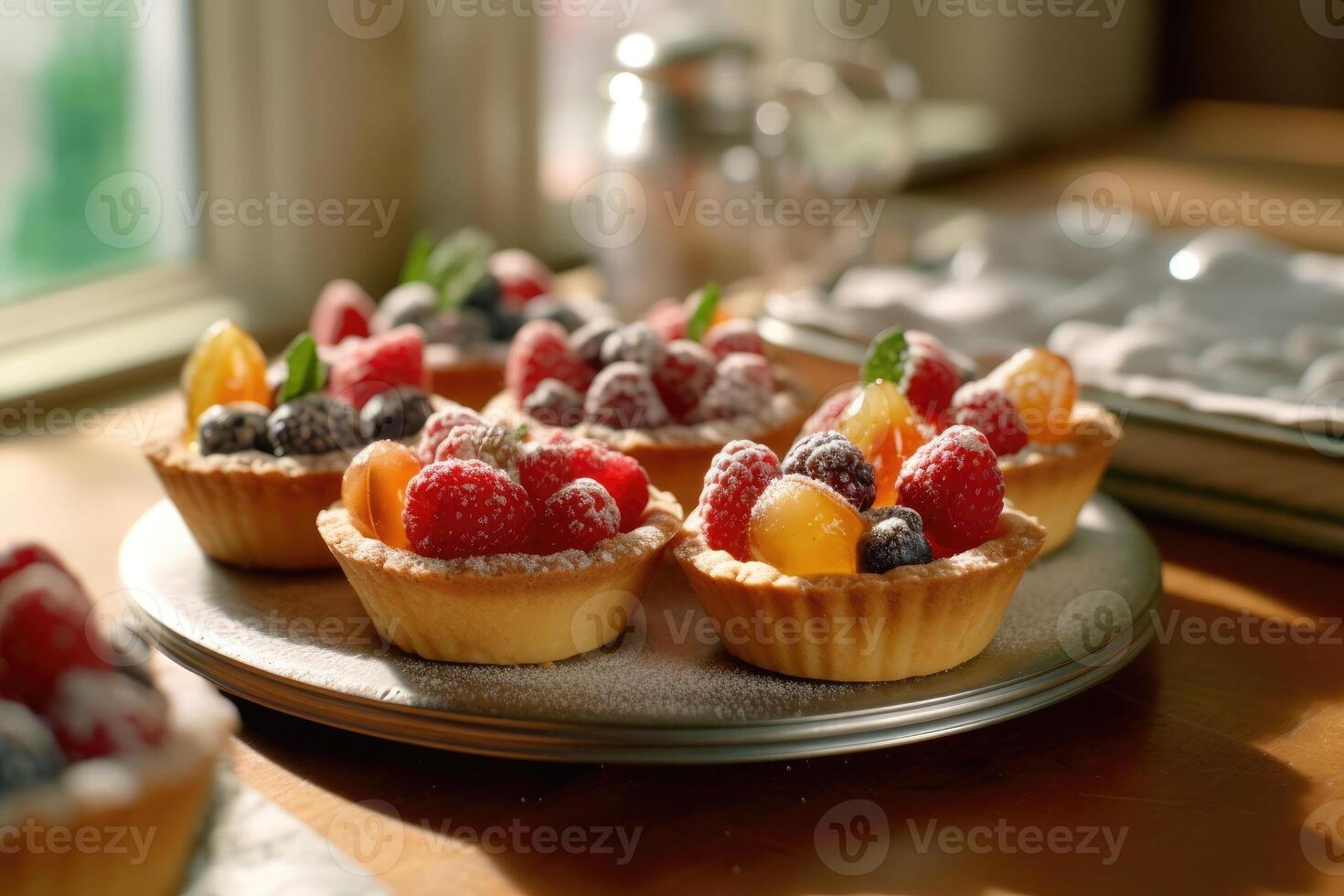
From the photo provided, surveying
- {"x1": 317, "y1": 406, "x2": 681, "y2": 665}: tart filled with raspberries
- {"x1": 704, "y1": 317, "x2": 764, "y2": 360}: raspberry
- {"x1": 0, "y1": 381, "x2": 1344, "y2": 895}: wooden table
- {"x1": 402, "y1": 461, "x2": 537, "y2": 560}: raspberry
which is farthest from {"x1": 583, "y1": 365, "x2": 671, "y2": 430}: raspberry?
{"x1": 0, "y1": 381, "x2": 1344, "y2": 895}: wooden table

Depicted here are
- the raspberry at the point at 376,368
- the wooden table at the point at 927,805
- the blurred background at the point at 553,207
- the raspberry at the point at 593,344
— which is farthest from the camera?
the blurred background at the point at 553,207

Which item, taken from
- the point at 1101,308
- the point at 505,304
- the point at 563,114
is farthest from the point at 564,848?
the point at 563,114

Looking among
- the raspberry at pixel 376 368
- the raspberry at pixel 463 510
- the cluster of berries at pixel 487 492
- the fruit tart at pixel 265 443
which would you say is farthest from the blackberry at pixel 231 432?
the raspberry at pixel 463 510

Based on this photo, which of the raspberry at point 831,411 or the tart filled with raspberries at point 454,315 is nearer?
the raspberry at point 831,411

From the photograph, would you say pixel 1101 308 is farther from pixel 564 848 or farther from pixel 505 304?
pixel 564 848

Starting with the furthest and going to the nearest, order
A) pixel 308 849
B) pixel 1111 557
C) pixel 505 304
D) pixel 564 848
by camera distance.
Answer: pixel 505 304 < pixel 1111 557 < pixel 564 848 < pixel 308 849

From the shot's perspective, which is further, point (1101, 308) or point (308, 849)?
point (1101, 308)

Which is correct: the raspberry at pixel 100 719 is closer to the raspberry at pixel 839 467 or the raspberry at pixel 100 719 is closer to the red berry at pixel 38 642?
the red berry at pixel 38 642
